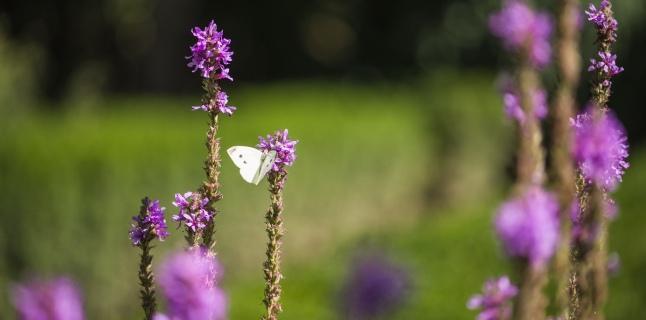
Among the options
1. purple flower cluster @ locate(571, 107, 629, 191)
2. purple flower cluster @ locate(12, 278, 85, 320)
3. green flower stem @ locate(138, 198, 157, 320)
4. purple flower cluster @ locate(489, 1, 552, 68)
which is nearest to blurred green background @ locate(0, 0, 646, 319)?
purple flower cluster @ locate(571, 107, 629, 191)

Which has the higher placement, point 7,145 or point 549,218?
point 7,145

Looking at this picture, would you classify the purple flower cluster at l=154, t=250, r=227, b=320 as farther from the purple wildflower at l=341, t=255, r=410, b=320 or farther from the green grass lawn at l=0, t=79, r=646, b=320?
the green grass lawn at l=0, t=79, r=646, b=320

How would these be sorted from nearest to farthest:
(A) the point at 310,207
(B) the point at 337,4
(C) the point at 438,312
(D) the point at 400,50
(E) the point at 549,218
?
1. (E) the point at 549,218
2. (C) the point at 438,312
3. (A) the point at 310,207
4. (D) the point at 400,50
5. (B) the point at 337,4

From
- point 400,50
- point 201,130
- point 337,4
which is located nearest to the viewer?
point 201,130

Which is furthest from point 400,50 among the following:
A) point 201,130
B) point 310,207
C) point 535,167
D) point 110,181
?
point 535,167

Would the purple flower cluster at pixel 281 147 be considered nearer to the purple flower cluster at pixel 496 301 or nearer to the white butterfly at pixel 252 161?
the white butterfly at pixel 252 161

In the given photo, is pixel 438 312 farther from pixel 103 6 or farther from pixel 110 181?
pixel 103 6

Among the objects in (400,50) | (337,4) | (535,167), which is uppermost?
(337,4)
